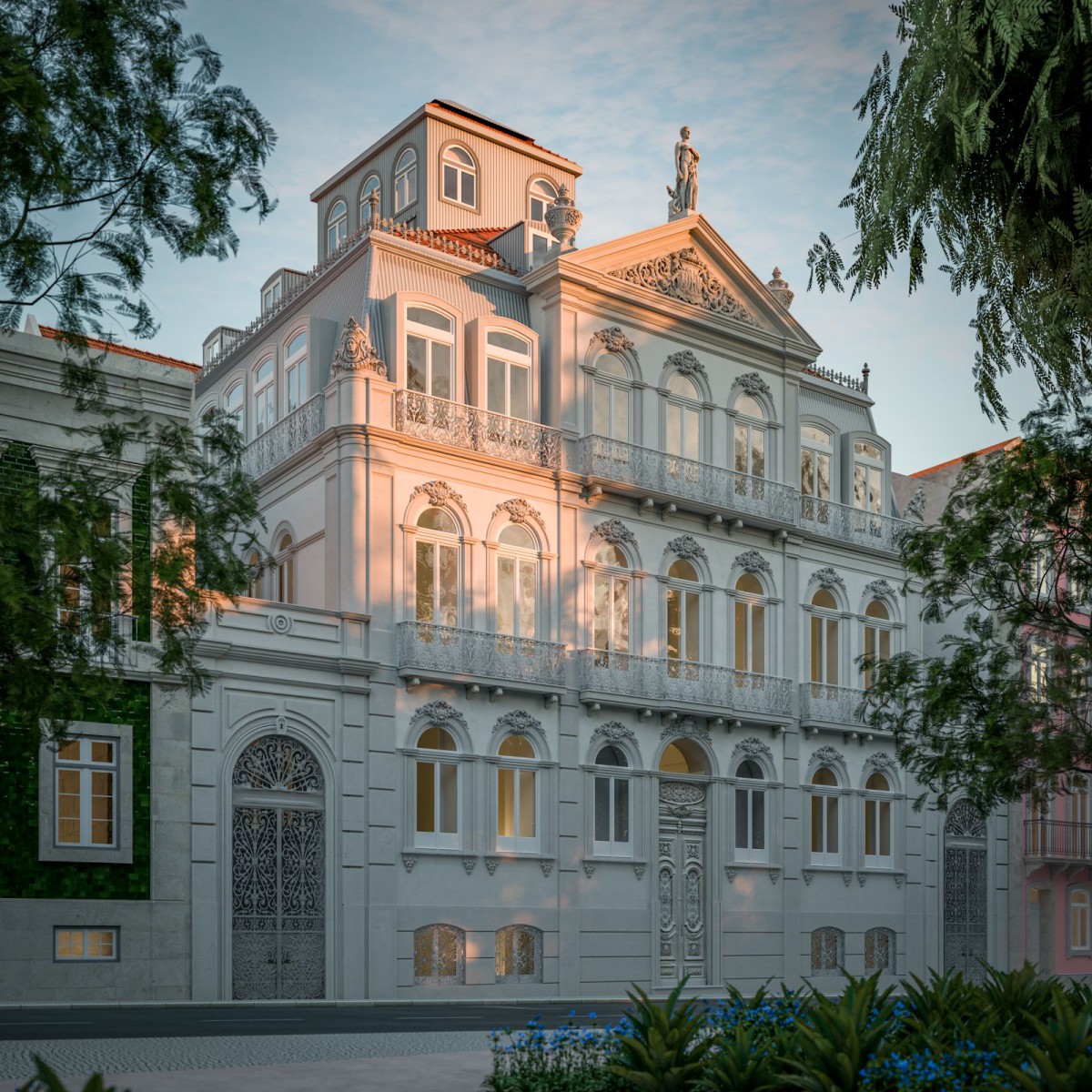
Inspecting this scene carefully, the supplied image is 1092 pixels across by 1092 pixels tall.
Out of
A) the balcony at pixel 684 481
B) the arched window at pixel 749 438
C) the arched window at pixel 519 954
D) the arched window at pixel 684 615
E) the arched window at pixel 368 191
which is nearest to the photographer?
the arched window at pixel 519 954

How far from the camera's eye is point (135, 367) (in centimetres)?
2544

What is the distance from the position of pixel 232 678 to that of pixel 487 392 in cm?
874

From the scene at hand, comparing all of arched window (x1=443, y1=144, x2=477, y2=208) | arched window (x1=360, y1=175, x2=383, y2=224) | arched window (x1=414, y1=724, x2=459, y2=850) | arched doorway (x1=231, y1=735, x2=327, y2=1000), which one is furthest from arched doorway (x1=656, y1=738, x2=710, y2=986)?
arched window (x1=360, y1=175, x2=383, y2=224)

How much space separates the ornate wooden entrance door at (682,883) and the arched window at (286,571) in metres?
9.05

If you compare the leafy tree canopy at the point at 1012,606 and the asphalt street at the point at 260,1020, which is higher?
the leafy tree canopy at the point at 1012,606

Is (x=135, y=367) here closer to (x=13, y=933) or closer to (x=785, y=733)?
(x=13, y=933)

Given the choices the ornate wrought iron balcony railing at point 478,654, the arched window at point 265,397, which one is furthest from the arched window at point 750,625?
the arched window at point 265,397

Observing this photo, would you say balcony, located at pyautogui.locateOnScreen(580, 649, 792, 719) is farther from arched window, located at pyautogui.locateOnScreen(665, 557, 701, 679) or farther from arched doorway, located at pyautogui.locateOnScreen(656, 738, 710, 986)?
arched doorway, located at pyautogui.locateOnScreen(656, 738, 710, 986)

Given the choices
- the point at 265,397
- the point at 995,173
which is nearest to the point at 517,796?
the point at 265,397

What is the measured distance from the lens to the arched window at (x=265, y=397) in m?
34.8

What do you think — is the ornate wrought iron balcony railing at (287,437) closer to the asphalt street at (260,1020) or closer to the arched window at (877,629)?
the asphalt street at (260,1020)

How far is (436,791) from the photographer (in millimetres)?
30562

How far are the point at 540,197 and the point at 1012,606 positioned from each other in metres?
19.3

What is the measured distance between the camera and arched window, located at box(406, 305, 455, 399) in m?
32.2
